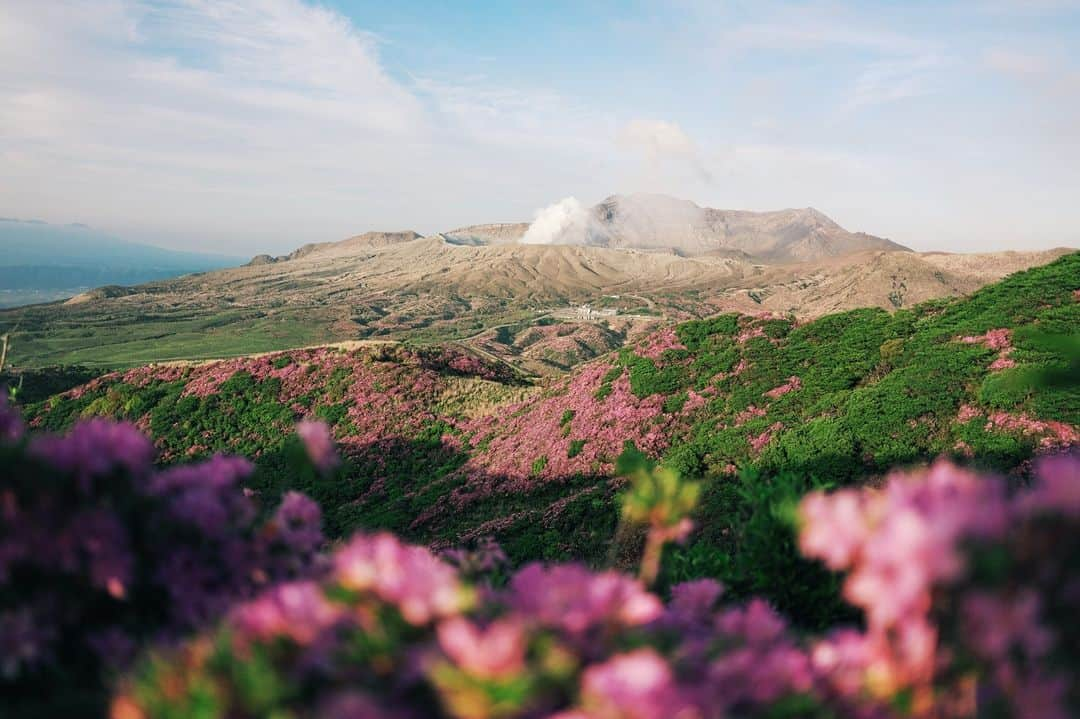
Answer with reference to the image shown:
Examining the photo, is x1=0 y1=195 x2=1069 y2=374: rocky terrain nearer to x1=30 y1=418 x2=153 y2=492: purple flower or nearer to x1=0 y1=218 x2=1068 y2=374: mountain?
x1=0 y1=218 x2=1068 y2=374: mountain

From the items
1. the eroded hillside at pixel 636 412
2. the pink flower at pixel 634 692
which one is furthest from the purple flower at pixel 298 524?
the eroded hillside at pixel 636 412

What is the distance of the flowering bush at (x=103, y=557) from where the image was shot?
128 inches

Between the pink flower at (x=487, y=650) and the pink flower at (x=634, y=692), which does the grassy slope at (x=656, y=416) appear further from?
the pink flower at (x=487, y=650)

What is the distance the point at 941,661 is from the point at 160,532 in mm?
4638

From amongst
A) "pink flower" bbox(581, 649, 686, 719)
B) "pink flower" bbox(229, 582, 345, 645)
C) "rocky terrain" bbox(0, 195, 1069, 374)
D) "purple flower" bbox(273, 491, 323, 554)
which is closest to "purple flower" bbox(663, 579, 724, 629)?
"pink flower" bbox(581, 649, 686, 719)

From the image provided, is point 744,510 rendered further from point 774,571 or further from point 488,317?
point 488,317

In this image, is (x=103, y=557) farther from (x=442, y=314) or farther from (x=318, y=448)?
(x=442, y=314)

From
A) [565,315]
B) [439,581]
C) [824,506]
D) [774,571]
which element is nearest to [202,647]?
[439,581]

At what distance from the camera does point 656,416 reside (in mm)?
21828

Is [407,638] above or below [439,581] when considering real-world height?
below

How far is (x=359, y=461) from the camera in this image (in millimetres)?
26234

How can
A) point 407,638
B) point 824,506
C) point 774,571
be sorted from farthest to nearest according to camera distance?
1. point 774,571
2. point 824,506
3. point 407,638

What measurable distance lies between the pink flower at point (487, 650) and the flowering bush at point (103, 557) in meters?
1.98

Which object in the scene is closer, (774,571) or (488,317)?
(774,571)
